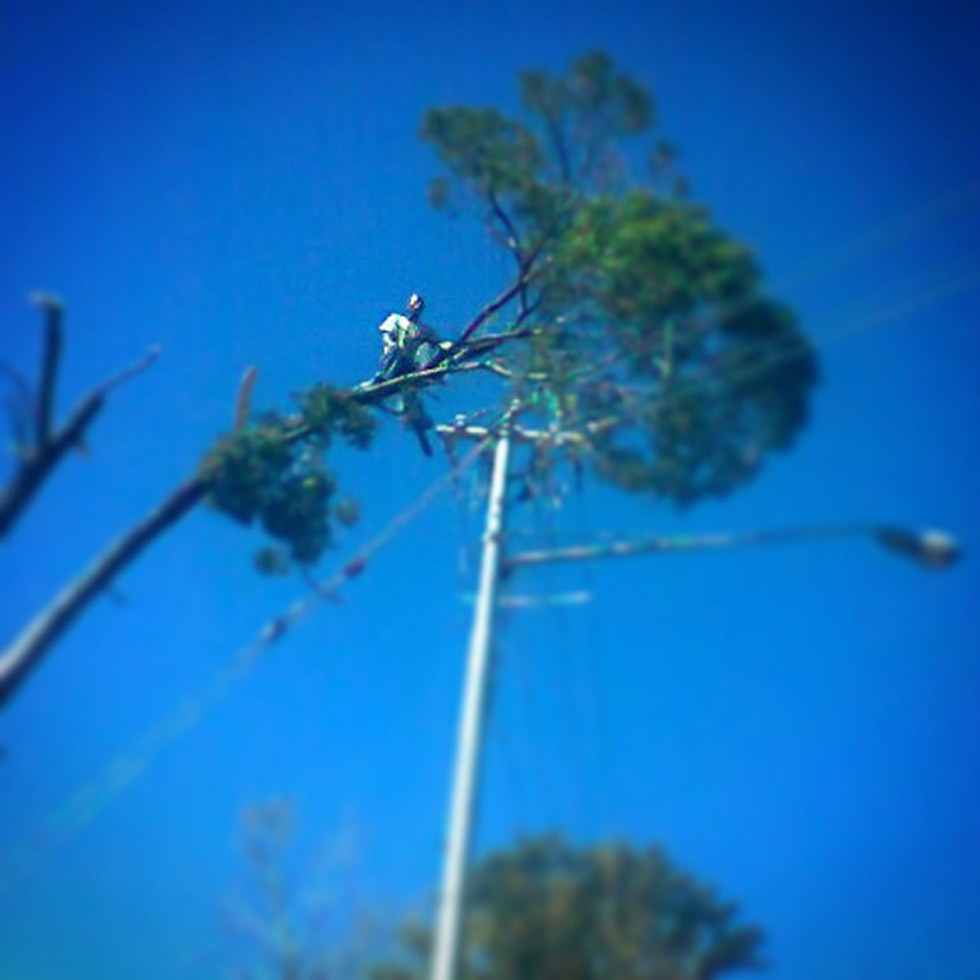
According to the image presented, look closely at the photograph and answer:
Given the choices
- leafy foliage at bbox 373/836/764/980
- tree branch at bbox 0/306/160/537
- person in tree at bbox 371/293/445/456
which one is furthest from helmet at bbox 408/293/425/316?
leafy foliage at bbox 373/836/764/980

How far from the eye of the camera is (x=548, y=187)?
257 inches

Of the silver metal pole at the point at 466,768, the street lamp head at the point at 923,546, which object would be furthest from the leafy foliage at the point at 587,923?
the street lamp head at the point at 923,546

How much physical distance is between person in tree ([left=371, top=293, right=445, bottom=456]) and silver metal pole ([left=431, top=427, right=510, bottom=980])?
881 millimetres

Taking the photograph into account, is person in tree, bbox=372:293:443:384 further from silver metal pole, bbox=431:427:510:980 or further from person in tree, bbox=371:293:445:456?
silver metal pole, bbox=431:427:510:980

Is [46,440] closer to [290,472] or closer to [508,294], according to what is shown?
[290,472]

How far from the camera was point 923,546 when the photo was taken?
3.24 metres

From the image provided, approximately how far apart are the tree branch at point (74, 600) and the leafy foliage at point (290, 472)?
43 centimetres

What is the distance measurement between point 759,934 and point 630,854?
684 mm

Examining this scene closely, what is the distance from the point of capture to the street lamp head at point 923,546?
318 cm

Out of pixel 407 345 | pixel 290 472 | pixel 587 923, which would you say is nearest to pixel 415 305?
pixel 407 345

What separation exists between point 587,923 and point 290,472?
3.24 m

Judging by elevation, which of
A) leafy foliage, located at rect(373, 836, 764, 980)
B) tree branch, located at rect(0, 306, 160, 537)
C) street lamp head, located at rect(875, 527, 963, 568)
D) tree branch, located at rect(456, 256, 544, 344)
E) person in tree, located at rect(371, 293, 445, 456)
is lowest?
leafy foliage, located at rect(373, 836, 764, 980)

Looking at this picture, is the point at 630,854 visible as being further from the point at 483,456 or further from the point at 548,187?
the point at 548,187

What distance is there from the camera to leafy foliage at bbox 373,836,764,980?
3.53 metres
